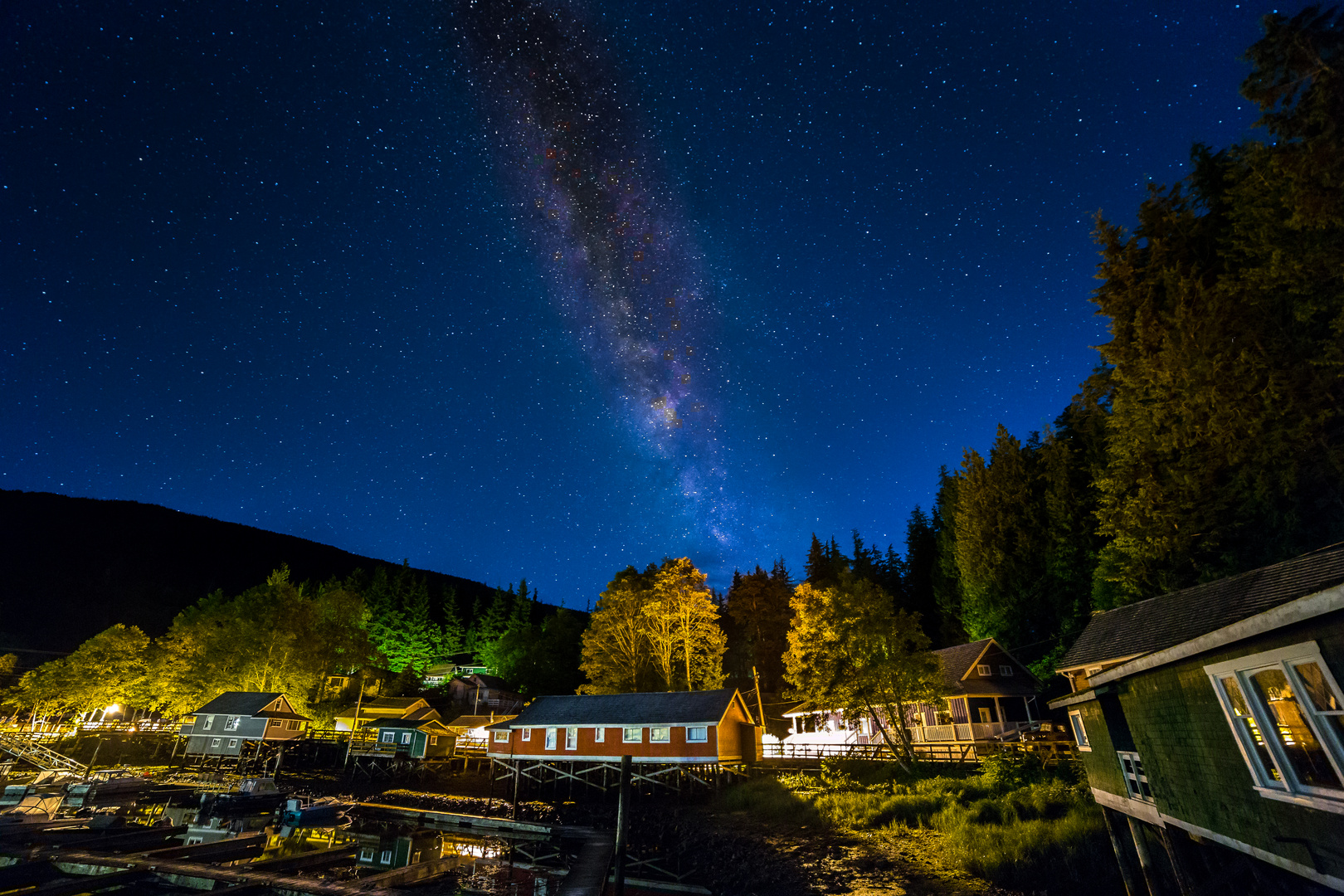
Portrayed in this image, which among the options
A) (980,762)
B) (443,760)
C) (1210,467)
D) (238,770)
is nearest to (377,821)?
(443,760)

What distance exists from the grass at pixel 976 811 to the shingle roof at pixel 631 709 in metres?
4.72

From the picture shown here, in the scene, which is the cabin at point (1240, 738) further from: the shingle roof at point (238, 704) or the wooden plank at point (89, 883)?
the shingle roof at point (238, 704)

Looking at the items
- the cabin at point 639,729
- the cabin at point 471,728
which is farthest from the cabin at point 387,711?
the cabin at point 639,729

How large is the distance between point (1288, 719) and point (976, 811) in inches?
709

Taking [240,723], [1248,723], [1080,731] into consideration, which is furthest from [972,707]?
[240,723]

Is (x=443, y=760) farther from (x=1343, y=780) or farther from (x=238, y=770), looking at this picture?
(x=1343, y=780)

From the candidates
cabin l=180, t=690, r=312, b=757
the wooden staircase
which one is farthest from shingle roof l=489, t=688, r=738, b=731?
the wooden staircase

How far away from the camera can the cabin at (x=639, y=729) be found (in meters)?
35.2

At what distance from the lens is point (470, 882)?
20.9 meters

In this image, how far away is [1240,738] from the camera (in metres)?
8.44

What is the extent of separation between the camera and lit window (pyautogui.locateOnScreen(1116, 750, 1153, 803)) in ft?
44.2

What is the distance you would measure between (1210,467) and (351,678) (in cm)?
8235

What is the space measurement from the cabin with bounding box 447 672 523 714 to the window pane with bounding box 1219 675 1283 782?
73.7m

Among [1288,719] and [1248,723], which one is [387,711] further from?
[1288,719]
